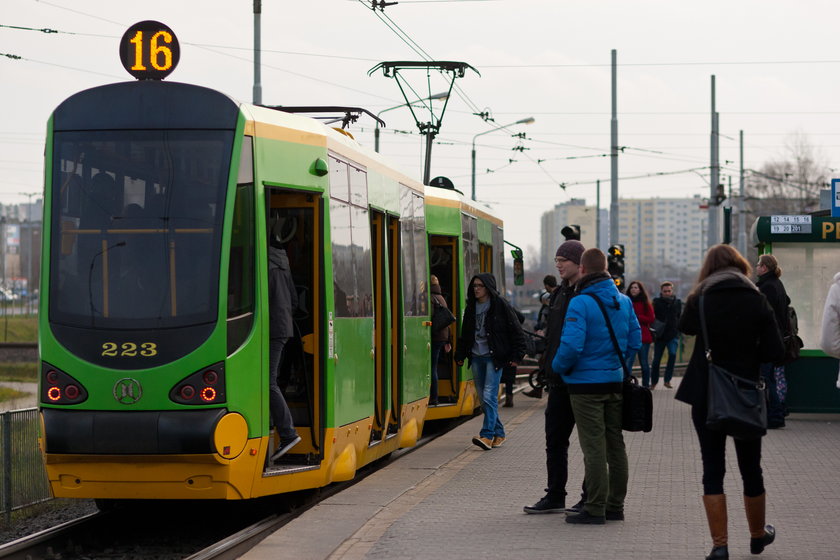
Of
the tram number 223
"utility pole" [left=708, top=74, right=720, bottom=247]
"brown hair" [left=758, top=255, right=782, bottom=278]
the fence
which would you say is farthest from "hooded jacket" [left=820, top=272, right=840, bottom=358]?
"utility pole" [left=708, top=74, right=720, bottom=247]

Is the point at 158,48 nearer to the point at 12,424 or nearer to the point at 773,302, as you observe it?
the point at 12,424

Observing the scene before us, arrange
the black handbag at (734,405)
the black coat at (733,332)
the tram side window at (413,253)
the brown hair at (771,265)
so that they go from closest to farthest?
the black handbag at (734,405) → the black coat at (733,332) → the tram side window at (413,253) → the brown hair at (771,265)

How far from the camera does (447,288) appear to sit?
17.5 metres

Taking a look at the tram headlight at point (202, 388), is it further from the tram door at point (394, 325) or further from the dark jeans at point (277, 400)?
the tram door at point (394, 325)

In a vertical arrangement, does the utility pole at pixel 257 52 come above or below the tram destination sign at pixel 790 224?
above

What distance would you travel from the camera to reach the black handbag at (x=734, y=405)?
7.36 metres

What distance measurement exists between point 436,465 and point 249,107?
15.3ft

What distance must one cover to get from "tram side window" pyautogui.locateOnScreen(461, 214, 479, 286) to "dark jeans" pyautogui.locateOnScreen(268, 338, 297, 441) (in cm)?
798

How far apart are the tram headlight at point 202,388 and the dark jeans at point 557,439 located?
7.24 ft

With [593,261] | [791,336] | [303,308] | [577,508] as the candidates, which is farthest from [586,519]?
[791,336]

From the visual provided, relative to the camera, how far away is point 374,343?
459 inches

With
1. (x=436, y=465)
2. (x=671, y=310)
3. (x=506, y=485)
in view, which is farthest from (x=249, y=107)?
(x=671, y=310)

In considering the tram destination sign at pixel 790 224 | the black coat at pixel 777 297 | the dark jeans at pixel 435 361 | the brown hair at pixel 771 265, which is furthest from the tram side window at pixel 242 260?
the tram destination sign at pixel 790 224

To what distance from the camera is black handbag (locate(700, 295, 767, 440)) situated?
24.2 ft
